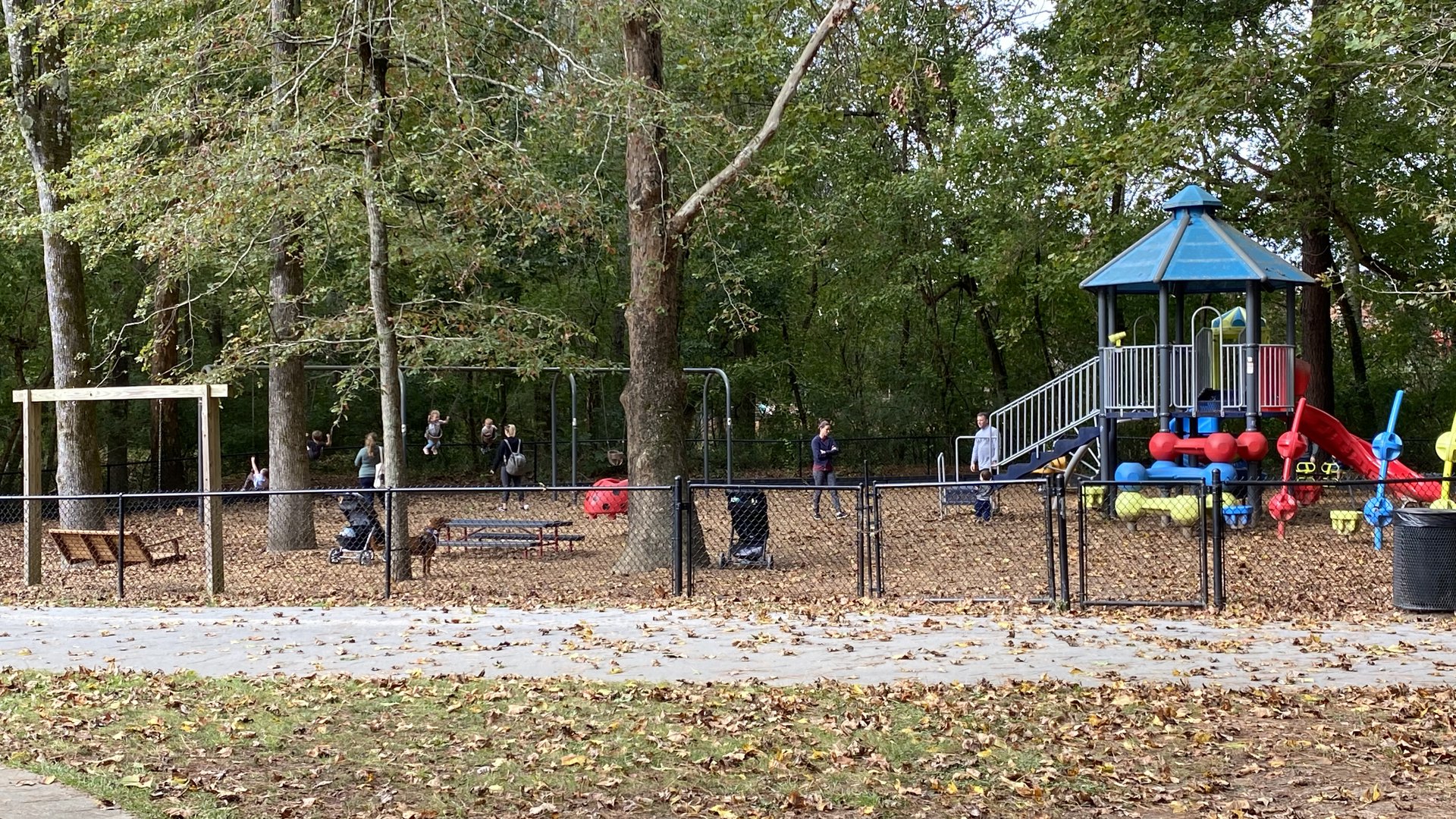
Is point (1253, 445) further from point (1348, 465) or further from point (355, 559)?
point (355, 559)

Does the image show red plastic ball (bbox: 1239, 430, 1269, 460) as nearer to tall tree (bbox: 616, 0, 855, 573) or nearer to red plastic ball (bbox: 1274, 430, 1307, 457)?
red plastic ball (bbox: 1274, 430, 1307, 457)

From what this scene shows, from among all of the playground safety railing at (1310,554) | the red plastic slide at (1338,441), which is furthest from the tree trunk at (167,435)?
the red plastic slide at (1338,441)

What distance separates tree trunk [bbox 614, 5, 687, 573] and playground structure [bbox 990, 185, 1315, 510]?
7.22m

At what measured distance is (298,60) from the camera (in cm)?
1612

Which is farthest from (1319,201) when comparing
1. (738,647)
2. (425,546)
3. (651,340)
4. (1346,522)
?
(738,647)

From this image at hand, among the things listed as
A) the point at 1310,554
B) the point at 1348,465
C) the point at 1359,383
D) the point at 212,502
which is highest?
the point at 1359,383

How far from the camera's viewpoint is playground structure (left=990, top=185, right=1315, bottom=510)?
71.6 feet

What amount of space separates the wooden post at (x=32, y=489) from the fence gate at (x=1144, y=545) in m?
10.9

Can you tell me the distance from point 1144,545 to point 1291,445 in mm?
3367

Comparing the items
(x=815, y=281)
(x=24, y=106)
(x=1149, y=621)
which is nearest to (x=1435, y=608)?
(x=1149, y=621)

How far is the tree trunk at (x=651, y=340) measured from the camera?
16.7 m

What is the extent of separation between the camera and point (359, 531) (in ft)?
58.8

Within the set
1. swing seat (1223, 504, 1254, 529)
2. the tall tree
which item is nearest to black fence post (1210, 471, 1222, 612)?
the tall tree

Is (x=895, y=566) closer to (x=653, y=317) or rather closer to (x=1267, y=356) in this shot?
(x=653, y=317)
